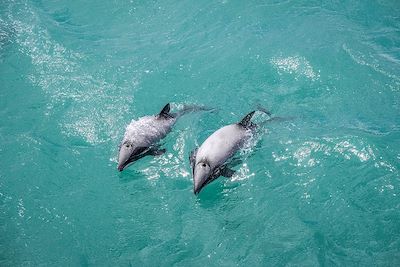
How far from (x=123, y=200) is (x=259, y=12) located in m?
8.25

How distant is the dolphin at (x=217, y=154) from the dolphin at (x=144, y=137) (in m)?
0.83

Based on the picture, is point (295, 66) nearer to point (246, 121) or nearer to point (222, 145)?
point (246, 121)

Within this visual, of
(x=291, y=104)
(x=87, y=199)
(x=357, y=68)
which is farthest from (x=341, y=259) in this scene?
(x=357, y=68)

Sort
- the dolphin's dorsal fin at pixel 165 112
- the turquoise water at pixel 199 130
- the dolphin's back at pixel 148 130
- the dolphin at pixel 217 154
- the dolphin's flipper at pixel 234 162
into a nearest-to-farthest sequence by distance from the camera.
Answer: the dolphin at pixel 217 154
the turquoise water at pixel 199 130
the dolphin's back at pixel 148 130
the dolphin's flipper at pixel 234 162
the dolphin's dorsal fin at pixel 165 112

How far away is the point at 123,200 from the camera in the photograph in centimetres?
688

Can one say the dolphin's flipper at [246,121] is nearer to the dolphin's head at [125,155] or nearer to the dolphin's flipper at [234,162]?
the dolphin's flipper at [234,162]

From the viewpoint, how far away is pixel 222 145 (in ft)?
21.8

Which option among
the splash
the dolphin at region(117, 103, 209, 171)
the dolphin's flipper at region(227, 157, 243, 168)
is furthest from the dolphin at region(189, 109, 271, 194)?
the splash

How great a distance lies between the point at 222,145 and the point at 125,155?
186 cm

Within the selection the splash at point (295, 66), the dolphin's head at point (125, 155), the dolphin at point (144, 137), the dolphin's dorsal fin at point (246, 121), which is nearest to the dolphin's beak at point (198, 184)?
the dolphin at point (144, 137)

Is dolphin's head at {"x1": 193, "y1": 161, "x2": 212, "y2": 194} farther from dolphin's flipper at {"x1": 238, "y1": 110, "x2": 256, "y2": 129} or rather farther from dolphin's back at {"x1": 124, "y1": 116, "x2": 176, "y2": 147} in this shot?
dolphin's flipper at {"x1": 238, "y1": 110, "x2": 256, "y2": 129}

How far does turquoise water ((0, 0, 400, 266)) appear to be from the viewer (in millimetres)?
6387

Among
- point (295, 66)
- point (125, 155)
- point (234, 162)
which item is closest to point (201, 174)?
point (234, 162)

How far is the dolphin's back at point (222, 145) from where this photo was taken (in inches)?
252
